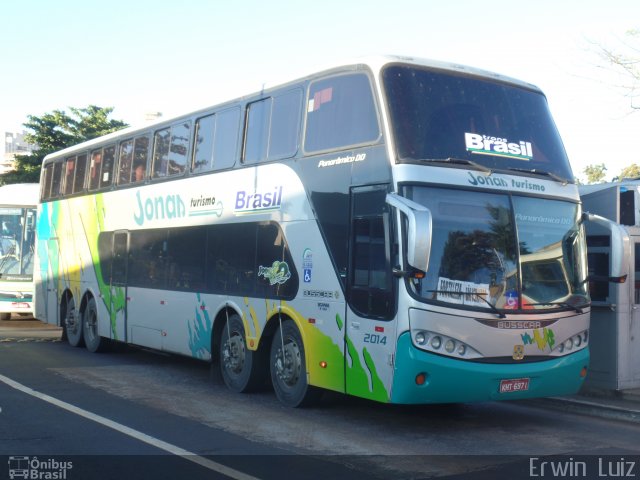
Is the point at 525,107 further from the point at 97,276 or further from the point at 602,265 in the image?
the point at 97,276

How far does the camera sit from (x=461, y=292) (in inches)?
351

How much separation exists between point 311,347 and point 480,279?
7.89 feet

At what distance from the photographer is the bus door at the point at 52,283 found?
19.1m

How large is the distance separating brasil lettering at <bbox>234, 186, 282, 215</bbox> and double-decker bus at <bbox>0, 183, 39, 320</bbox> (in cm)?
1216

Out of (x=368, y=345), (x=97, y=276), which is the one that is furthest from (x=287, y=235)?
(x=97, y=276)

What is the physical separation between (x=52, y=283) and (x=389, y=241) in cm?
1254

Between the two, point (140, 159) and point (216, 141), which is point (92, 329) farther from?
point (216, 141)

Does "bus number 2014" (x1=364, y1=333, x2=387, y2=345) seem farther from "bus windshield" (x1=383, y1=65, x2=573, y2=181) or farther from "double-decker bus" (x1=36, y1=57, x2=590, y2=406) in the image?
"bus windshield" (x1=383, y1=65, x2=573, y2=181)

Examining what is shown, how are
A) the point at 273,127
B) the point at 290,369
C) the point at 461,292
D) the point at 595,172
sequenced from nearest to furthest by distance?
the point at 461,292
the point at 290,369
the point at 273,127
the point at 595,172

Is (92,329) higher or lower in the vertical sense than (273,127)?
lower

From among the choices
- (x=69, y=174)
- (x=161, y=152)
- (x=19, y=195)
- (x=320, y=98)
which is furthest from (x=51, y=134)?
(x=320, y=98)

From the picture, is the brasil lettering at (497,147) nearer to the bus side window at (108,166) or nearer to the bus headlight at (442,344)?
the bus headlight at (442,344)

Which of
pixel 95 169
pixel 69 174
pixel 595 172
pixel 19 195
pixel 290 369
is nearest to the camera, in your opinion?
pixel 290 369

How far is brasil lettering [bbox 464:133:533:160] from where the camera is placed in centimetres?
956
